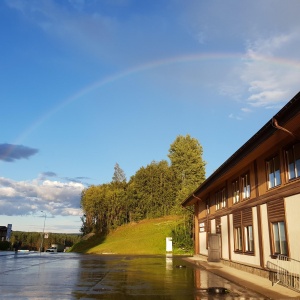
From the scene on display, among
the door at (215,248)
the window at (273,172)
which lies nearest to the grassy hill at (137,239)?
the door at (215,248)

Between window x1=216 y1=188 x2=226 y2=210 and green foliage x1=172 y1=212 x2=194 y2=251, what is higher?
window x1=216 y1=188 x2=226 y2=210

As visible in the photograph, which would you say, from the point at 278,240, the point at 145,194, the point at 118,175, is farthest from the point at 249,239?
the point at 118,175

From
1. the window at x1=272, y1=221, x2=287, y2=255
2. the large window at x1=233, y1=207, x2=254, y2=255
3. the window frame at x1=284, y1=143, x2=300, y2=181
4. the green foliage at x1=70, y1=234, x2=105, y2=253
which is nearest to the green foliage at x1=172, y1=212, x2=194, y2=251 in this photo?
the green foliage at x1=70, y1=234, x2=105, y2=253

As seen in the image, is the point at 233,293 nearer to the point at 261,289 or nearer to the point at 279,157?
the point at 261,289

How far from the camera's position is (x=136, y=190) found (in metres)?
74.4

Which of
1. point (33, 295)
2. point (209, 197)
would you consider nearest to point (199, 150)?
point (209, 197)

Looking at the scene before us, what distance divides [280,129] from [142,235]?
48.3 m

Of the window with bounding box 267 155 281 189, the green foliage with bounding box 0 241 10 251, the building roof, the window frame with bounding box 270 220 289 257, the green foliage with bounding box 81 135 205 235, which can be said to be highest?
the green foliage with bounding box 81 135 205 235

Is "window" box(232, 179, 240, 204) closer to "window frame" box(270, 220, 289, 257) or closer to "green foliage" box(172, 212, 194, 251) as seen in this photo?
"window frame" box(270, 220, 289, 257)

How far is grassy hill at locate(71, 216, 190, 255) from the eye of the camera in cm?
4875

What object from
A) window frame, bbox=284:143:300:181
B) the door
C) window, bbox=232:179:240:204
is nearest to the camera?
window frame, bbox=284:143:300:181

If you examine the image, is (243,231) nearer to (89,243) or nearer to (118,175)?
(89,243)

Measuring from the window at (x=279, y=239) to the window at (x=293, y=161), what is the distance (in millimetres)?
2302

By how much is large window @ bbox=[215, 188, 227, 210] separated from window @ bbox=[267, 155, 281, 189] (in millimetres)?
8663
